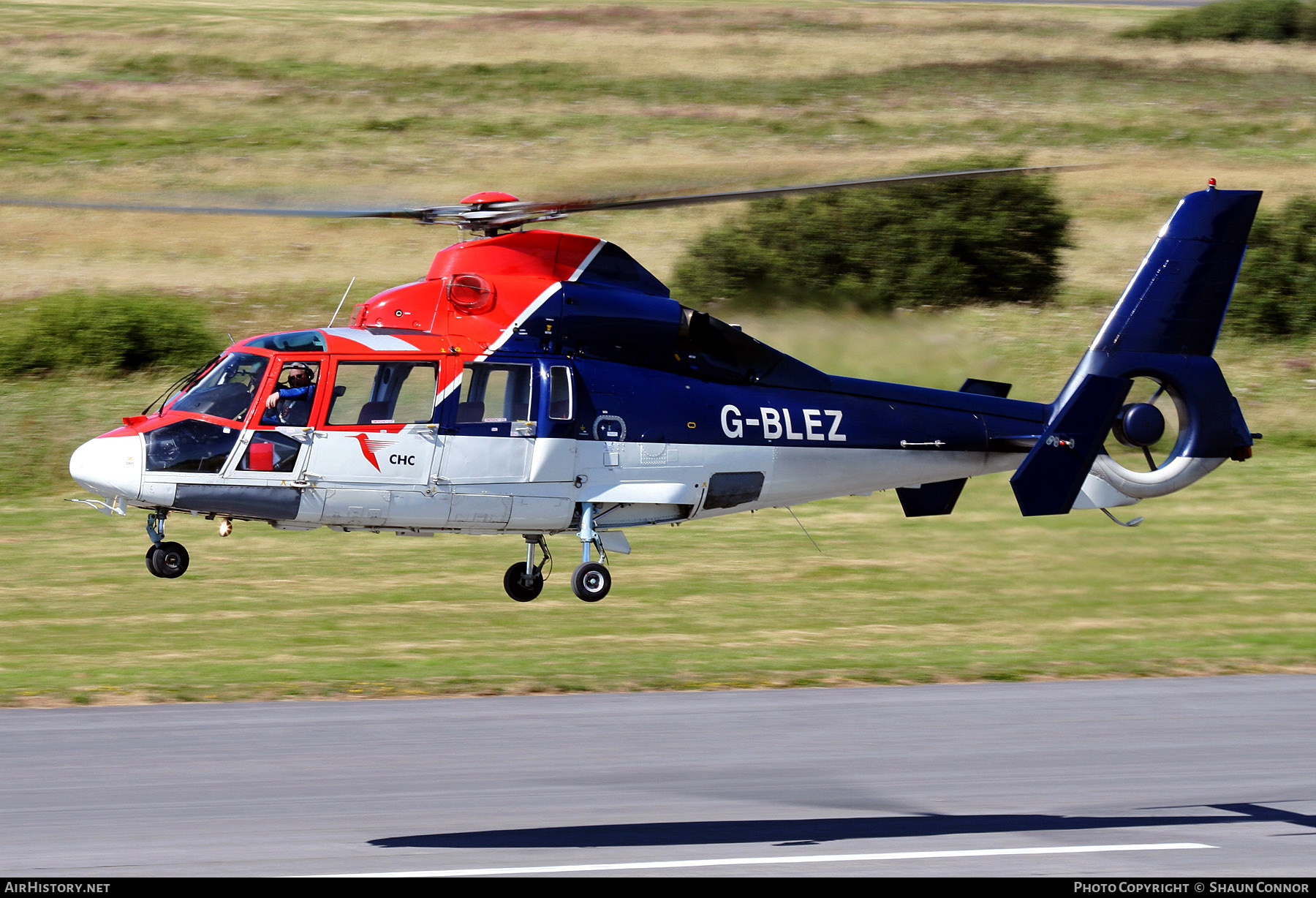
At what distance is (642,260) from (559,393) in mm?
22841

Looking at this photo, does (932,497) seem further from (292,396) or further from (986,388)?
(292,396)

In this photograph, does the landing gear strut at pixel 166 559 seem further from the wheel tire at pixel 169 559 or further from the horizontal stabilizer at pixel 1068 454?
the horizontal stabilizer at pixel 1068 454

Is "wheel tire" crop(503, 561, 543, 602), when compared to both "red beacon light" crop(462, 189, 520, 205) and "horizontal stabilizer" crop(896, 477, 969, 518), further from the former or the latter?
"horizontal stabilizer" crop(896, 477, 969, 518)

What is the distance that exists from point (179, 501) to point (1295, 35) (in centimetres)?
5663

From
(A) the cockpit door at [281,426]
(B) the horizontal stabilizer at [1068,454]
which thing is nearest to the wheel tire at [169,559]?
(A) the cockpit door at [281,426]

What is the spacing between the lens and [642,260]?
36.8 m

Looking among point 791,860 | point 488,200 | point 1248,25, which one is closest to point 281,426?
point 488,200

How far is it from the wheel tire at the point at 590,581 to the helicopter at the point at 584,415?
3 centimetres

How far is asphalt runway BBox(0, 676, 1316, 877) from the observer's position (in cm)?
1261

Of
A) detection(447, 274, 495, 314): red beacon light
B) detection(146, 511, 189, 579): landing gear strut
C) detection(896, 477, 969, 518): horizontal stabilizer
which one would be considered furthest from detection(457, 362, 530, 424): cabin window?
detection(896, 477, 969, 518): horizontal stabilizer

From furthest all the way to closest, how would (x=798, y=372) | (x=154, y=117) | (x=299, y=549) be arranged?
(x=154, y=117), (x=299, y=549), (x=798, y=372)

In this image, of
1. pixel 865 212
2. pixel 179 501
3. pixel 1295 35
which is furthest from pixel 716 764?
pixel 1295 35

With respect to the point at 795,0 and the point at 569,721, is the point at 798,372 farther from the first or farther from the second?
the point at 795,0

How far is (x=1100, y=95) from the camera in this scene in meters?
52.6
